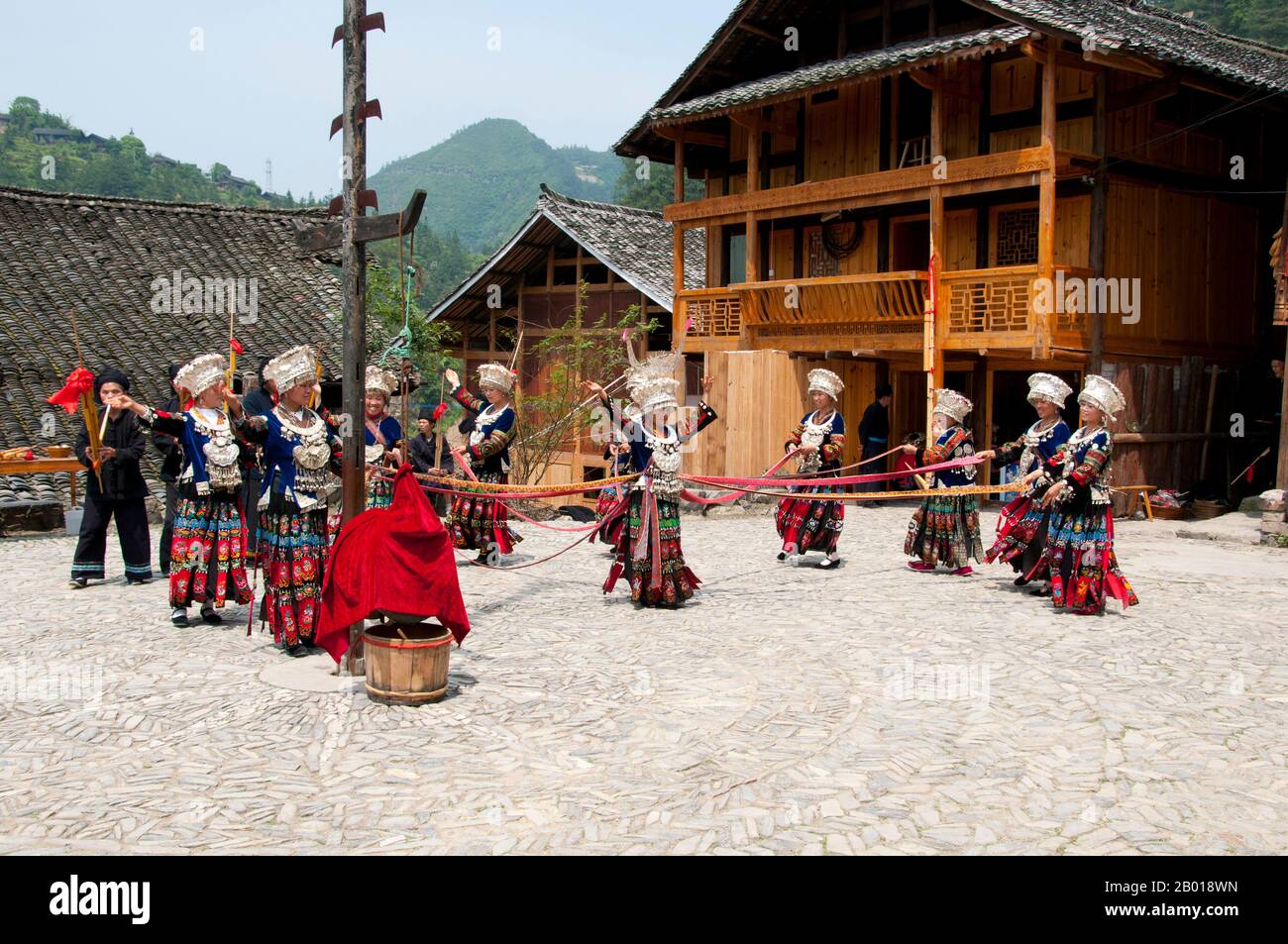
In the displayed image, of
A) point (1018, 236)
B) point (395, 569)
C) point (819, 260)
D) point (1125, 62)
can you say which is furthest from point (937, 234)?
point (395, 569)

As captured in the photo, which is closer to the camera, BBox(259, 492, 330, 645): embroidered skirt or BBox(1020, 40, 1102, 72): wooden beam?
BBox(259, 492, 330, 645): embroidered skirt

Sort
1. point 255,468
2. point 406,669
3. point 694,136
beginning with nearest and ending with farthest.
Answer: point 406,669
point 255,468
point 694,136

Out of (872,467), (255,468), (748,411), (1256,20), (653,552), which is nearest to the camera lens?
(255,468)

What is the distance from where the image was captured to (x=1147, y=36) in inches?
618

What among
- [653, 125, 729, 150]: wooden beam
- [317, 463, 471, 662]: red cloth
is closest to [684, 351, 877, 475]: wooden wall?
[653, 125, 729, 150]: wooden beam

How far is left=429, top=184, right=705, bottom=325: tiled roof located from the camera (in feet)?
71.1

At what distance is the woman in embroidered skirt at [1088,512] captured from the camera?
8.74m

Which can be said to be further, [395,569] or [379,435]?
[379,435]

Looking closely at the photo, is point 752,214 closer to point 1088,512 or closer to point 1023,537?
point 1023,537

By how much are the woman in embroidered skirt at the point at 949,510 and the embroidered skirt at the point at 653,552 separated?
9.81 ft

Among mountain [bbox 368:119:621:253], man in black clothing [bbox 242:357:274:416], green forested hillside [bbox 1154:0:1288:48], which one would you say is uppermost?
mountain [bbox 368:119:621:253]

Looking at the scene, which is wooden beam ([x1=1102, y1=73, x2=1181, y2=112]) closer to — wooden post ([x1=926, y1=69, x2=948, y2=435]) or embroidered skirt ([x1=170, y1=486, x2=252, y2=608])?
wooden post ([x1=926, y1=69, x2=948, y2=435])

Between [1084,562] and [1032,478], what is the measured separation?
84 cm

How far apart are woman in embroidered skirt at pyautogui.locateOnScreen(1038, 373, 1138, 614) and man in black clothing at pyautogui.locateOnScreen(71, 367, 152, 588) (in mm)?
7775
